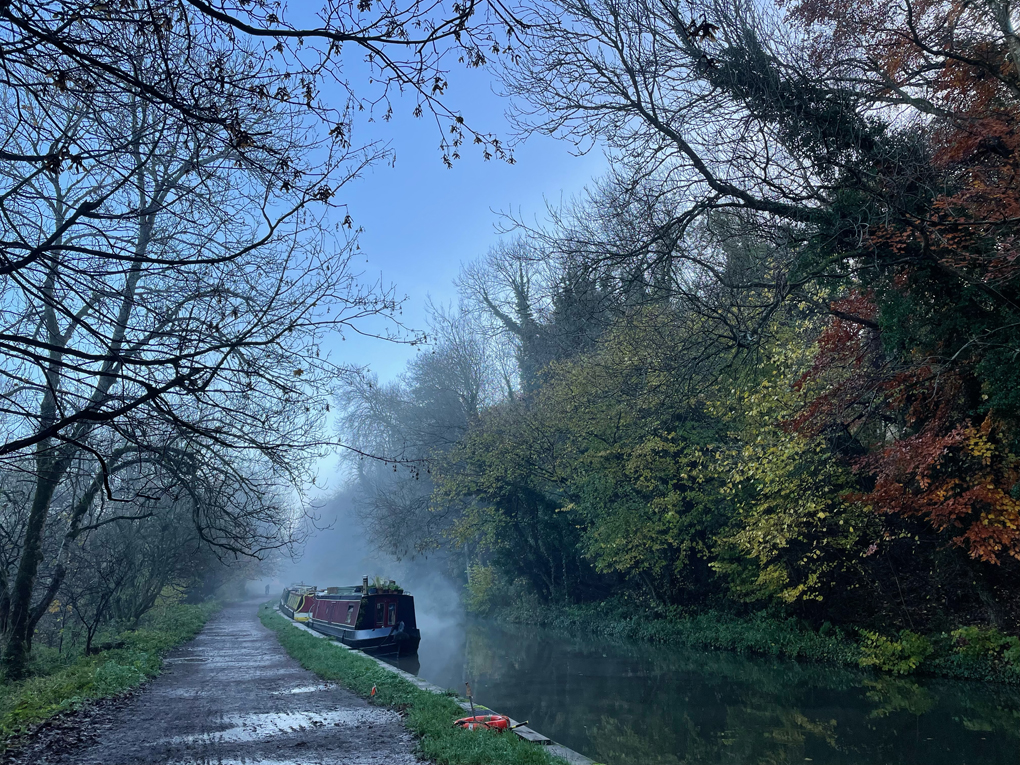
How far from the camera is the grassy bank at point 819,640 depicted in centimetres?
1180

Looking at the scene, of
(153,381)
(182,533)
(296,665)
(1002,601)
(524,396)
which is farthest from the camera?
(524,396)

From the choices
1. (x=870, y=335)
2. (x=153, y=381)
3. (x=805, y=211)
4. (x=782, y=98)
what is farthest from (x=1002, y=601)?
(x=153, y=381)

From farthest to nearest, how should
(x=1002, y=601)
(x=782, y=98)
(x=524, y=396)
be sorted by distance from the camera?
(x=524, y=396), (x=1002, y=601), (x=782, y=98)

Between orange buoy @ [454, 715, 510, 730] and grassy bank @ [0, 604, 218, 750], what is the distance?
483 centimetres

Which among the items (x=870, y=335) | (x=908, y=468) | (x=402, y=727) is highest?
(x=870, y=335)

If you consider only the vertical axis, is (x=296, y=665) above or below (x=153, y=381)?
below

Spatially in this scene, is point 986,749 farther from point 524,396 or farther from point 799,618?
point 524,396

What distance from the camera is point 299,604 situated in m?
33.1

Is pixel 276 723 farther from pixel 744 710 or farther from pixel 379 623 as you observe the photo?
pixel 379 623

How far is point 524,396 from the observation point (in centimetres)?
2950

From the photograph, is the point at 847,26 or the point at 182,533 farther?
the point at 182,533

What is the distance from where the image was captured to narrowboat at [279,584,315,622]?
99.5 ft

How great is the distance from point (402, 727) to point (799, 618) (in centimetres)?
1165

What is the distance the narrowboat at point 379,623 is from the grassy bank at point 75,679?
5112 millimetres
